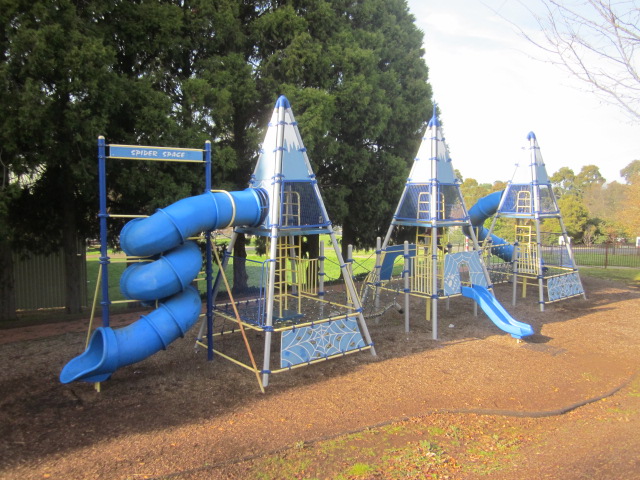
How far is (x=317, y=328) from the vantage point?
740 centimetres

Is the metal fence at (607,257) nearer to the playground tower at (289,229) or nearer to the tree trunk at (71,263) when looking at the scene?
the playground tower at (289,229)

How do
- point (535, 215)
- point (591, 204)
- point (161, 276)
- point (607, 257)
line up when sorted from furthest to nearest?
1. point (591, 204)
2. point (607, 257)
3. point (535, 215)
4. point (161, 276)

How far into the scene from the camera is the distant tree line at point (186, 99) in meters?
8.66

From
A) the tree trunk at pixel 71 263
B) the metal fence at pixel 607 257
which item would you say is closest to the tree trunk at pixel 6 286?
the tree trunk at pixel 71 263

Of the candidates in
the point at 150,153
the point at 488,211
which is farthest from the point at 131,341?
the point at 488,211

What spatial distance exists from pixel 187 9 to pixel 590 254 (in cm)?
2506

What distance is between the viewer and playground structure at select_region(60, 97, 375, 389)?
631cm

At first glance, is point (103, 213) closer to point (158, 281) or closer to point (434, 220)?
point (158, 281)

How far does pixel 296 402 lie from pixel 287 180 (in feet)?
11.1

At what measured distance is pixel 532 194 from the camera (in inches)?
498

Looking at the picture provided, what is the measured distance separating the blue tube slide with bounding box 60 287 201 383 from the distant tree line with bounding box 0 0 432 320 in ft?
12.6

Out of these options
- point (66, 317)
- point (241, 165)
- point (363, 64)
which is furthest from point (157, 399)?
point (363, 64)

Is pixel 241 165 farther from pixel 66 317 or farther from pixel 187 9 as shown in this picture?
pixel 66 317

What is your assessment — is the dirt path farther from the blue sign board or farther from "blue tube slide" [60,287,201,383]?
the blue sign board
